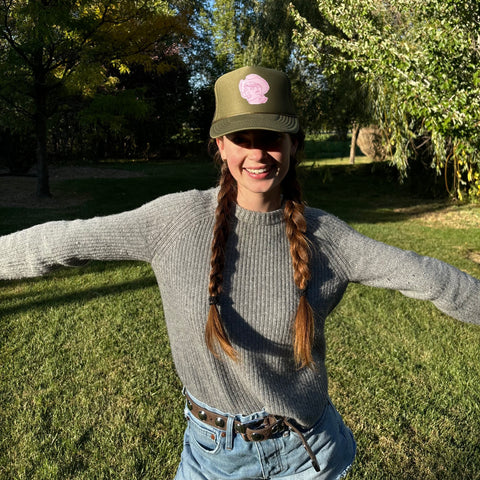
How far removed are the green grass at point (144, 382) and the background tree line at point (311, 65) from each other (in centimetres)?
227

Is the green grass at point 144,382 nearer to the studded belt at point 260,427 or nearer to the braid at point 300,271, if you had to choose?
the studded belt at point 260,427

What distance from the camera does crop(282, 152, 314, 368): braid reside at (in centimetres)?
134

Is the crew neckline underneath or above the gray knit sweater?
above

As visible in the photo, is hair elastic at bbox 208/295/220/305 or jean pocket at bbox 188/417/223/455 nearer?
hair elastic at bbox 208/295/220/305

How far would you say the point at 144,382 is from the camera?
11.9 feet

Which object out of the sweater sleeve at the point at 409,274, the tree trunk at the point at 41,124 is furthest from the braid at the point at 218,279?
the tree trunk at the point at 41,124

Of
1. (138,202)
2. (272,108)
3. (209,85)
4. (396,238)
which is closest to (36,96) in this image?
(138,202)

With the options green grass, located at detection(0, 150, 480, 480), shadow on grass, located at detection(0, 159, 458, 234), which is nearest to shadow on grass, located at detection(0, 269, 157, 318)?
green grass, located at detection(0, 150, 480, 480)

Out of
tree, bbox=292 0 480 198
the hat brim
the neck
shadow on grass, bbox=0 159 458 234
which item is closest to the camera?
the hat brim

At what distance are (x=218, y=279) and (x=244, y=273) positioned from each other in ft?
0.31

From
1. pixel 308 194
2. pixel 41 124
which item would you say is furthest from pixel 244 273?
pixel 308 194

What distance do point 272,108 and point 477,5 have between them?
472cm

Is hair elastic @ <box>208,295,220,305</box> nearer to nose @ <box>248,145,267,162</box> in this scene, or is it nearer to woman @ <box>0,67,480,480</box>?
woman @ <box>0,67,480,480</box>

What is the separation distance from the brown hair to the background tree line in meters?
3.82
